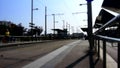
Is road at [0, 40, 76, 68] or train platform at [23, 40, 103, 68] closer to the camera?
Result: train platform at [23, 40, 103, 68]

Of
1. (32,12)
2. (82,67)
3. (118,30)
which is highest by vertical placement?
(32,12)

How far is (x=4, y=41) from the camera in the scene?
35.9m

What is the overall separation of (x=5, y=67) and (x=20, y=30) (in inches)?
3904

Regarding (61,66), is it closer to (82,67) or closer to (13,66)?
(82,67)

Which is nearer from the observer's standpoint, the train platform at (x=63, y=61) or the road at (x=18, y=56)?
the train platform at (x=63, y=61)

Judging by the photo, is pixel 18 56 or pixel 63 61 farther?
pixel 18 56

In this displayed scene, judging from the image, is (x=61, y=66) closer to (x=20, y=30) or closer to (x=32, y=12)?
(x=32, y=12)

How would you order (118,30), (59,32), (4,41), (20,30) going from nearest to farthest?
(118,30), (4,41), (59,32), (20,30)

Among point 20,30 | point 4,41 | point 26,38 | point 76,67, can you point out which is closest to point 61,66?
point 76,67

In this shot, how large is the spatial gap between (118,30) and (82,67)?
7250 millimetres

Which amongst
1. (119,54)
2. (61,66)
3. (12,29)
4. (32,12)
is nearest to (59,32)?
(12,29)

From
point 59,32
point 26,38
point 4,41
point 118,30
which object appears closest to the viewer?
point 118,30

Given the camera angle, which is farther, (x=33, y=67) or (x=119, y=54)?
(x=33, y=67)

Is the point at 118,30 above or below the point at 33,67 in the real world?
above
